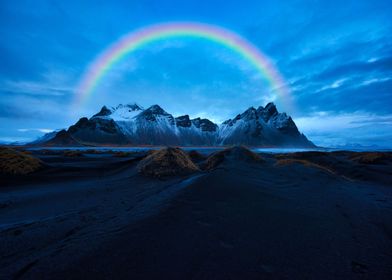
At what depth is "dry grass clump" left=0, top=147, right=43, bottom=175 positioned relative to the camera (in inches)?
206

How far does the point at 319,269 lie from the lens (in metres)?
1.45

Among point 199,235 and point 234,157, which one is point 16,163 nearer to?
point 199,235

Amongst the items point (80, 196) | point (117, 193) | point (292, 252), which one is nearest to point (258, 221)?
point (292, 252)

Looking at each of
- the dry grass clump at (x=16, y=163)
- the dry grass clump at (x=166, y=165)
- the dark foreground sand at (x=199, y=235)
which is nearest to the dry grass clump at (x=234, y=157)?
the dry grass clump at (x=166, y=165)

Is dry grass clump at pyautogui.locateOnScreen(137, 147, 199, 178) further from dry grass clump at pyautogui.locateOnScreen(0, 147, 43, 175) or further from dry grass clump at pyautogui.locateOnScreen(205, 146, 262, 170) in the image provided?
dry grass clump at pyautogui.locateOnScreen(0, 147, 43, 175)

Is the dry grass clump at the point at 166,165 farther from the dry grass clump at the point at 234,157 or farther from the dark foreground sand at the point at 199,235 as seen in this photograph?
the dry grass clump at the point at 234,157

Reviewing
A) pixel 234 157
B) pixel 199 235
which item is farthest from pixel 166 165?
pixel 234 157

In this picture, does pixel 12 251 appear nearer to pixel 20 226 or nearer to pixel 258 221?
pixel 20 226

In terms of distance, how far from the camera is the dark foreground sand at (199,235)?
1.37 m

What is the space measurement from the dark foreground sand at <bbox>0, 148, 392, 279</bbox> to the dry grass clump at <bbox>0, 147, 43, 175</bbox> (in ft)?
6.28

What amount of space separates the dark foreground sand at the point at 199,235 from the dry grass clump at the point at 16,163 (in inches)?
75.3

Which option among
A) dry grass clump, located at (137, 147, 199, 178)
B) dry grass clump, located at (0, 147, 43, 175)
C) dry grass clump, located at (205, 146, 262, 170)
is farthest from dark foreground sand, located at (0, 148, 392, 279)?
dry grass clump, located at (205, 146, 262, 170)

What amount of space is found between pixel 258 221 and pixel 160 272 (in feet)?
4.80

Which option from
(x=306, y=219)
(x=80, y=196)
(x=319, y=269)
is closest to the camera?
(x=319, y=269)
